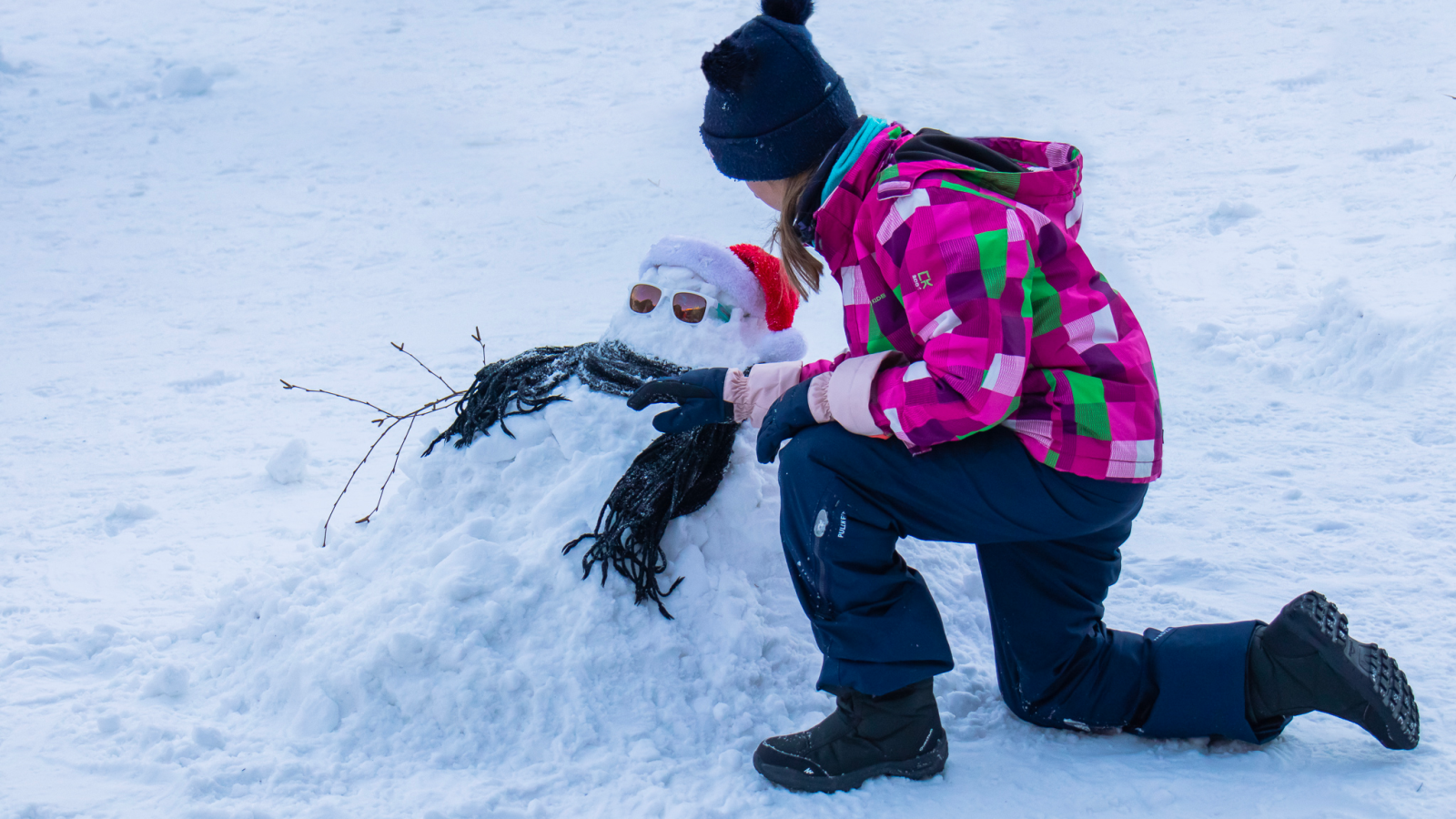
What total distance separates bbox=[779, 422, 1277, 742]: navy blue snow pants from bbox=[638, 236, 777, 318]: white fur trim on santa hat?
64 centimetres

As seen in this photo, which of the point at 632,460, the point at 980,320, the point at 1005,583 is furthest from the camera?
the point at 632,460

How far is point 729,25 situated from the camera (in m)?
8.02

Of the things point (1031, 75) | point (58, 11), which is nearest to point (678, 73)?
point (1031, 75)

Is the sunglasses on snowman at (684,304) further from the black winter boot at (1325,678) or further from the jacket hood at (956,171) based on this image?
the black winter boot at (1325,678)

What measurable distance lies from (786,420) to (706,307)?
61cm

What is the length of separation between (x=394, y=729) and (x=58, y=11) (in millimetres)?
9273

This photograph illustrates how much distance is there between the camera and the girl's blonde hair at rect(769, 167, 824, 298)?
1851 millimetres

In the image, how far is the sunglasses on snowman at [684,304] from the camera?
7.76ft

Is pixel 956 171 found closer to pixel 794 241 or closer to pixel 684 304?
pixel 794 241

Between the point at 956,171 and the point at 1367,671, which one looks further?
the point at 1367,671

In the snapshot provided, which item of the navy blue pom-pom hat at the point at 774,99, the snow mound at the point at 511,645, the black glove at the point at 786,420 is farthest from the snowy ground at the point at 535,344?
the navy blue pom-pom hat at the point at 774,99

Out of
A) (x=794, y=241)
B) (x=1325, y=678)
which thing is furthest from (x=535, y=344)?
(x=1325, y=678)

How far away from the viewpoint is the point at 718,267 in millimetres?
2357

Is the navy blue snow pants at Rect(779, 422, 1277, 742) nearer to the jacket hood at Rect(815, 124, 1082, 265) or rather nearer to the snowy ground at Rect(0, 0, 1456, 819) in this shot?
the snowy ground at Rect(0, 0, 1456, 819)
